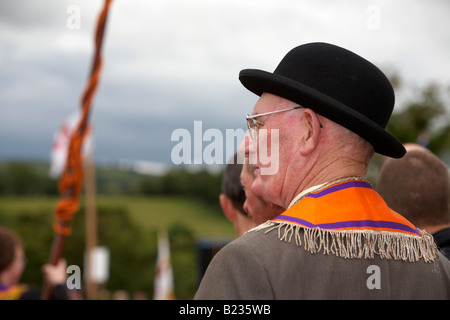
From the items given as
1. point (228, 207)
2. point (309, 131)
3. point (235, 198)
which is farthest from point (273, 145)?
point (228, 207)

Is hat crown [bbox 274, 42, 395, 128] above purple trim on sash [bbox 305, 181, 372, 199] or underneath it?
above

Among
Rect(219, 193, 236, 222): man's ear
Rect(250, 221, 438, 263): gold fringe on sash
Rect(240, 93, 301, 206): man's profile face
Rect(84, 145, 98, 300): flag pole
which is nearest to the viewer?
Rect(250, 221, 438, 263): gold fringe on sash

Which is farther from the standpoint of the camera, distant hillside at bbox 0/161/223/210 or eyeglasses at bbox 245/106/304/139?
distant hillside at bbox 0/161/223/210

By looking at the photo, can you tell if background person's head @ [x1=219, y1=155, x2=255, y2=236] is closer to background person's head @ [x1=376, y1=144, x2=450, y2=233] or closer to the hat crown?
background person's head @ [x1=376, y1=144, x2=450, y2=233]

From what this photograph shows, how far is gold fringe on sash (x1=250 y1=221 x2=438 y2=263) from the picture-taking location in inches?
73.6

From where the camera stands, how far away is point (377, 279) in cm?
190

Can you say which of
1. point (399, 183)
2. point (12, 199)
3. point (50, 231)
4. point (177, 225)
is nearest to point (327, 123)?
point (399, 183)

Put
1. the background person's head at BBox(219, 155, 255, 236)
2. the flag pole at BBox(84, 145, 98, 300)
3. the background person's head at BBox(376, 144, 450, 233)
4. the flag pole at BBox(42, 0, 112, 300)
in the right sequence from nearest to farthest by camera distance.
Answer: the flag pole at BBox(42, 0, 112, 300)
the background person's head at BBox(376, 144, 450, 233)
the background person's head at BBox(219, 155, 255, 236)
the flag pole at BBox(84, 145, 98, 300)

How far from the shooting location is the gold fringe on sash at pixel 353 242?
1.87 metres

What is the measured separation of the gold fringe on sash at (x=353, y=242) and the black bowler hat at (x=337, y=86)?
1.24 feet

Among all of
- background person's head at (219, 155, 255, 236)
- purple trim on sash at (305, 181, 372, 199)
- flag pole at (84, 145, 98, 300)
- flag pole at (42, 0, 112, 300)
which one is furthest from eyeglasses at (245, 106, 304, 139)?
flag pole at (84, 145, 98, 300)

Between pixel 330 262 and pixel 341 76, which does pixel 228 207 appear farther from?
pixel 330 262

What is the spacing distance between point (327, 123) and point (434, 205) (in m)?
1.54
